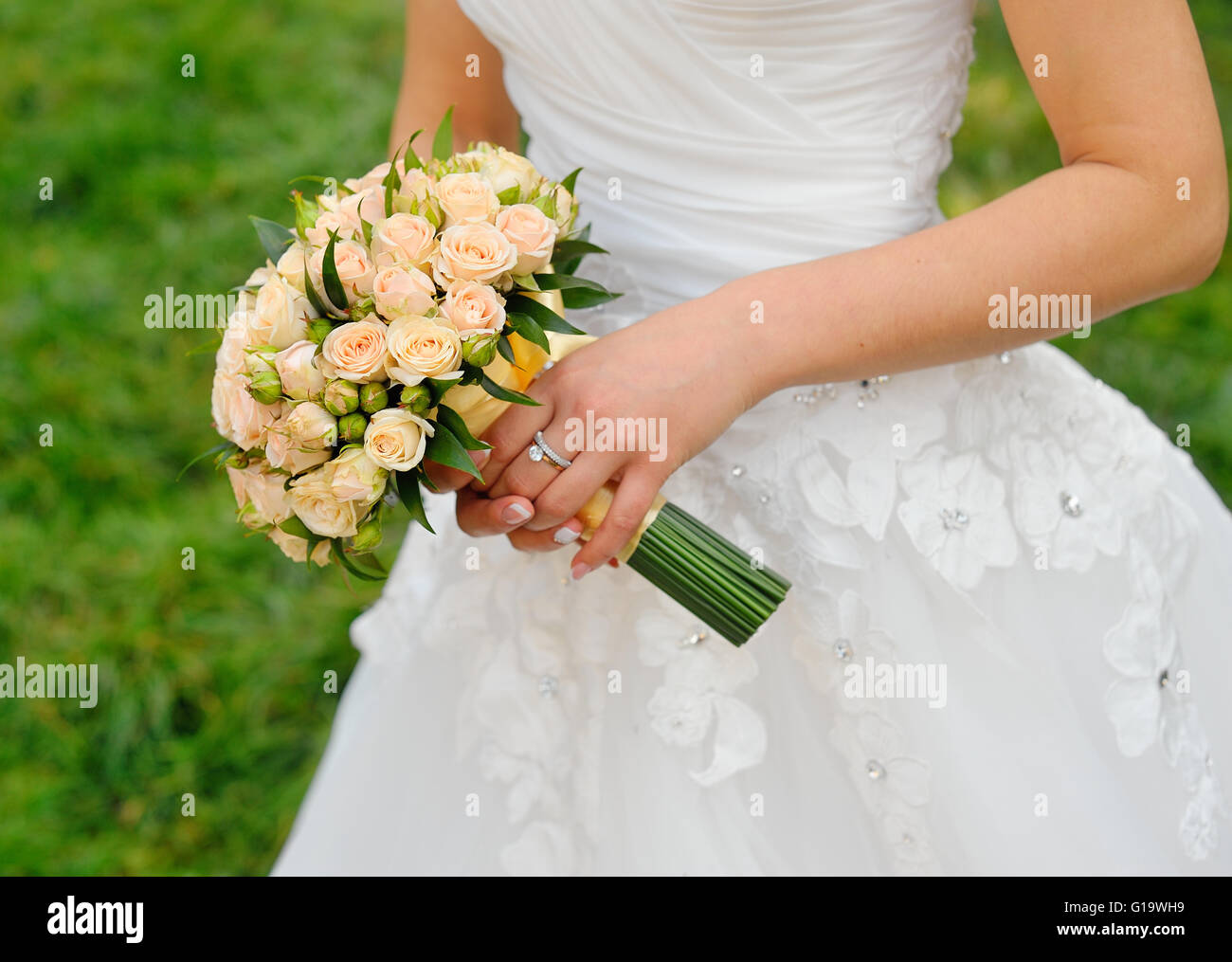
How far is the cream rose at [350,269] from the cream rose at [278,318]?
0.03 m

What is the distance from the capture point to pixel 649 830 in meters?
1.54

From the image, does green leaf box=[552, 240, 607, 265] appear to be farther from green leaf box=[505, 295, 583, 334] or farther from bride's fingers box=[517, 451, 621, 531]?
bride's fingers box=[517, 451, 621, 531]

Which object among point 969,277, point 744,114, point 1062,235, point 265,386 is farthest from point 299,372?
point 1062,235

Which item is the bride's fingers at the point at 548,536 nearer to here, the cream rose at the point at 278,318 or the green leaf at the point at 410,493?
the green leaf at the point at 410,493

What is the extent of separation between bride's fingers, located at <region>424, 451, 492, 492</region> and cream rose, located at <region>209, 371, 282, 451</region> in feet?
0.61

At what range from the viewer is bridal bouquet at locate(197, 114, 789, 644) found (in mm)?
1185

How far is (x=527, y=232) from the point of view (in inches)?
48.6

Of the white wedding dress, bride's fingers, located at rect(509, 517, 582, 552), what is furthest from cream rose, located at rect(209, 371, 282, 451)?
the white wedding dress

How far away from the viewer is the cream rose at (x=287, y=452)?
3.93 feet

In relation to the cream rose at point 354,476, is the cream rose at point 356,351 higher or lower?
higher

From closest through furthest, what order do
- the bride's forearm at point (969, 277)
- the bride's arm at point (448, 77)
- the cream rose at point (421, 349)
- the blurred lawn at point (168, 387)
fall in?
the cream rose at point (421, 349) → the bride's forearm at point (969, 277) → the bride's arm at point (448, 77) → the blurred lawn at point (168, 387)

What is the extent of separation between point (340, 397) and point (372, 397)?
3cm

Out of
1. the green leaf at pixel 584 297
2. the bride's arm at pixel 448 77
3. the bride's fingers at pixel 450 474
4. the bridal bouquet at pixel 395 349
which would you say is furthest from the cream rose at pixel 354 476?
the bride's arm at pixel 448 77
